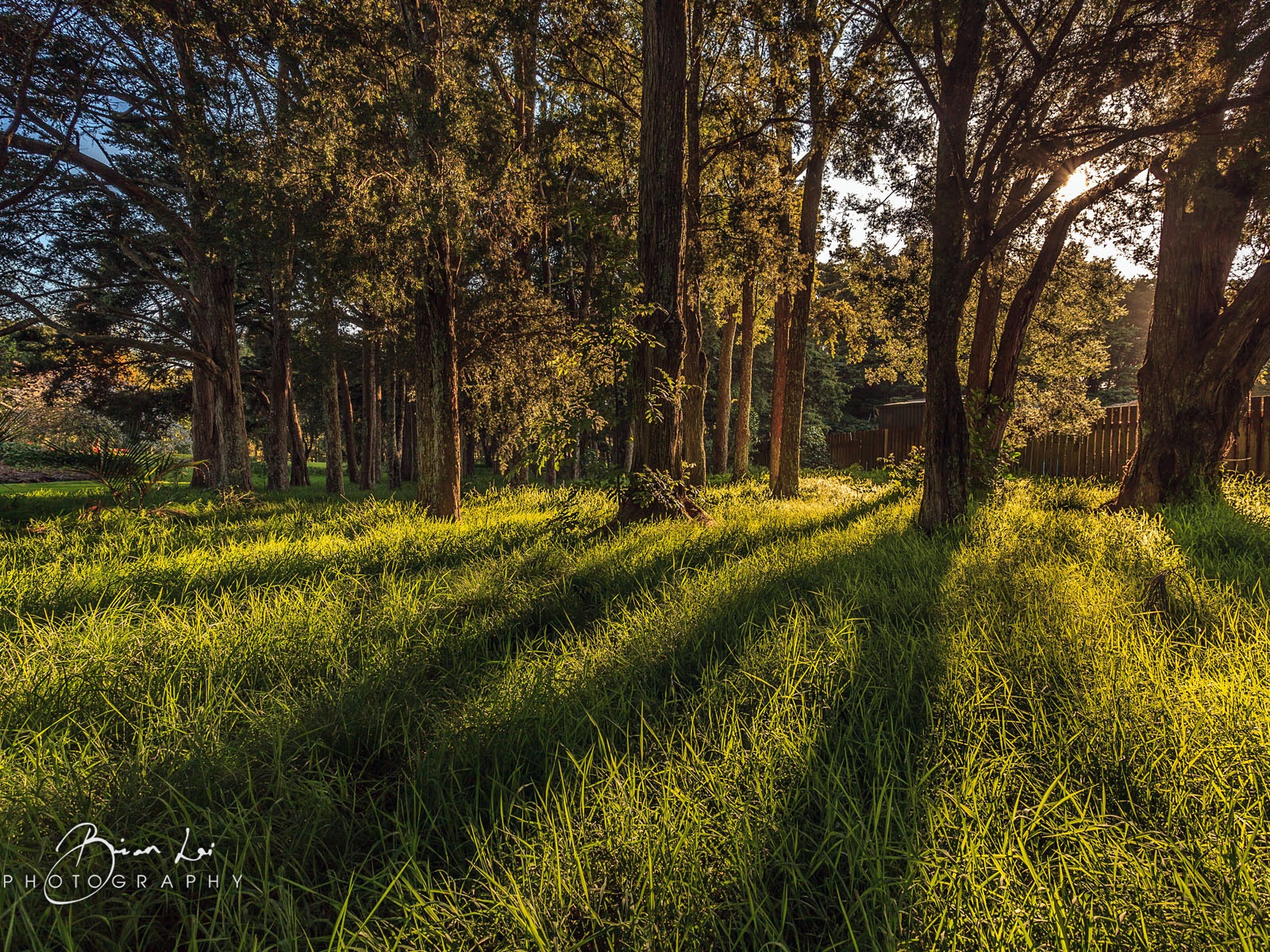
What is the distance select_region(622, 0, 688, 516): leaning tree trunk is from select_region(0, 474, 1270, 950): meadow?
2566mm

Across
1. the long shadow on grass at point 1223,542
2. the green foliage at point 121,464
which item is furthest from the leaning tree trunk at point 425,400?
the long shadow on grass at point 1223,542

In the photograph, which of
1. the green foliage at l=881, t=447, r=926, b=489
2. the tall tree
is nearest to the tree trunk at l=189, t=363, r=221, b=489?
the green foliage at l=881, t=447, r=926, b=489

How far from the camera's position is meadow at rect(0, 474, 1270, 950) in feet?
4.16

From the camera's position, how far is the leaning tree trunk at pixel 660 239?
19.0 feet

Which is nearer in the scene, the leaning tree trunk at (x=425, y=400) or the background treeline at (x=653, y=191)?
the background treeline at (x=653, y=191)

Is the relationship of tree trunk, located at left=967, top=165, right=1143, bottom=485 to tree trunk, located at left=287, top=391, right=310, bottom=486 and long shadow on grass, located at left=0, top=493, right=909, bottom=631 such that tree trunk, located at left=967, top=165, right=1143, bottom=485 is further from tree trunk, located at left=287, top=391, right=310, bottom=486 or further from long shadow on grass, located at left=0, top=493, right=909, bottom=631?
tree trunk, located at left=287, top=391, right=310, bottom=486

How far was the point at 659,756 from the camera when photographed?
6.31ft

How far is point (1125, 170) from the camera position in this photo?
677cm

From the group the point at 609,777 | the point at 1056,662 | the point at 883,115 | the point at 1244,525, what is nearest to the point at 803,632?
the point at 1056,662

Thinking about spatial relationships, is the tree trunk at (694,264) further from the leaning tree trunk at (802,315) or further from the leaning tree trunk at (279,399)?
the leaning tree trunk at (279,399)

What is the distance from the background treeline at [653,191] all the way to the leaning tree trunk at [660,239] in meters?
0.04

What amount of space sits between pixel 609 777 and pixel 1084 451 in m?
17.5

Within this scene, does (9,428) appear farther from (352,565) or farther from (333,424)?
(333,424)

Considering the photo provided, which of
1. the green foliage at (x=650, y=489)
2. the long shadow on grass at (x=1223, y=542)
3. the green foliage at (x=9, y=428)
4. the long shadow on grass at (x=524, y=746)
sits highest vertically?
the green foliage at (x=9, y=428)
